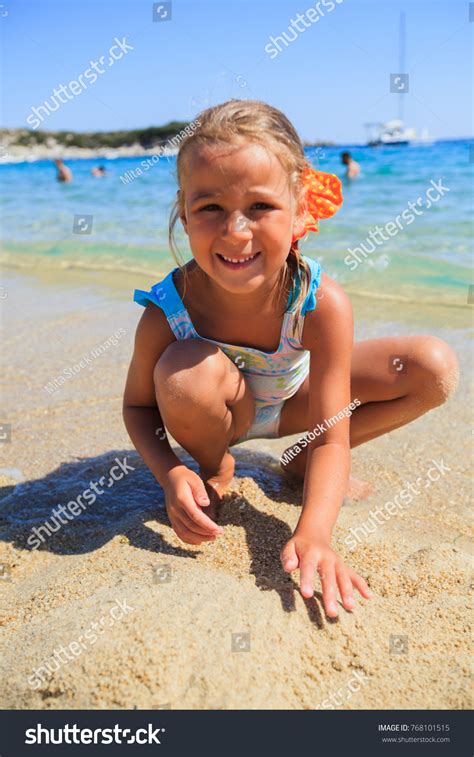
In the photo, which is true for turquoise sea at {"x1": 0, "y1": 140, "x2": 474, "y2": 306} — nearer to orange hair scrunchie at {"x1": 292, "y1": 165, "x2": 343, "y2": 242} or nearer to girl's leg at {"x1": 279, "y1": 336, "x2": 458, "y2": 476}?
orange hair scrunchie at {"x1": 292, "y1": 165, "x2": 343, "y2": 242}

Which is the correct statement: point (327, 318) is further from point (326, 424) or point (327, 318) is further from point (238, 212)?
point (238, 212)

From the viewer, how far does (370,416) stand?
7.84ft

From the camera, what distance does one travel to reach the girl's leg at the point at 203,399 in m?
1.95

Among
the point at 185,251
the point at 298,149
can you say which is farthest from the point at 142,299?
the point at 185,251

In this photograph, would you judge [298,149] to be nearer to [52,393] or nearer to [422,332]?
[52,393]

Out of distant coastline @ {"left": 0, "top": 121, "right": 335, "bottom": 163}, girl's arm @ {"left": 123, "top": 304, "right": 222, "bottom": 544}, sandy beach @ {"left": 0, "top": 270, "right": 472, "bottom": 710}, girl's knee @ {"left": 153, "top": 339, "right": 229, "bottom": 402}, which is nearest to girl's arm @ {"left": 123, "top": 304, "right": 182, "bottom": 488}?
girl's arm @ {"left": 123, "top": 304, "right": 222, "bottom": 544}

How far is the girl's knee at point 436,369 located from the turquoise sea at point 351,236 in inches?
30.1

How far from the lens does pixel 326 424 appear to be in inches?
76.7

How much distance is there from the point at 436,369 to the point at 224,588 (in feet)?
3.50

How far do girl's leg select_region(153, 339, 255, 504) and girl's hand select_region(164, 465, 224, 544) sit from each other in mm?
187

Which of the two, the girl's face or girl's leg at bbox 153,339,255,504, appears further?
girl's leg at bbox 153,339,255,504

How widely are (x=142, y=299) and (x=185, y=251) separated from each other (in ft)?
16.1

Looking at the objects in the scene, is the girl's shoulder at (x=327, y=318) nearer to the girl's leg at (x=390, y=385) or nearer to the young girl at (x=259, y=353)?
the young girl at (x=259, y=353)

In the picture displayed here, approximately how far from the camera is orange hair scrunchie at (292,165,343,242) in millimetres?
2001
